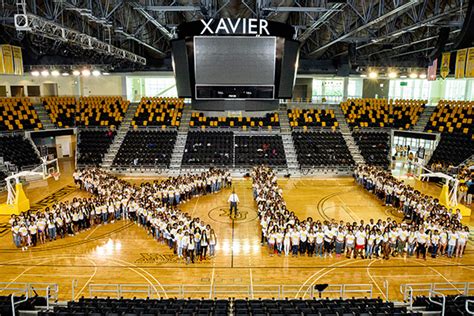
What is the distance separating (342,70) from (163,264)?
2862cm

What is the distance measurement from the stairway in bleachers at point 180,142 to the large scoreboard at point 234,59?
14589mm

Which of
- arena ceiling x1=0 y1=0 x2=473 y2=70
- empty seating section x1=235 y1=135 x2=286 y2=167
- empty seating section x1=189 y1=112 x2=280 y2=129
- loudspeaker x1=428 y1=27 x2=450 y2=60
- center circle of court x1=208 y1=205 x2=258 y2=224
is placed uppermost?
arena ceiling x1=0 y1=0 x2=473 y2=70

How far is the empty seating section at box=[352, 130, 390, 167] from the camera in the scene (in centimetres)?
3167

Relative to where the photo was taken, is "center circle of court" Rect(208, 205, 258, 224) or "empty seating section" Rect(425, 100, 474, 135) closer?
"center circle of court" Rect(208, 205, 258, 224)

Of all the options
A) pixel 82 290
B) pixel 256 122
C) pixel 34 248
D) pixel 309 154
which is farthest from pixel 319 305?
pixel 256 122

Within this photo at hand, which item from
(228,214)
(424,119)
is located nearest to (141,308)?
(228,214)

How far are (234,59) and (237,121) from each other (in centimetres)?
1958

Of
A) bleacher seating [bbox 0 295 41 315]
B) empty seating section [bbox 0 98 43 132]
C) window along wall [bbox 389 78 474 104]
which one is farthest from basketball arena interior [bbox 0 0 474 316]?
window along wall [bbox 389 78 474 104]

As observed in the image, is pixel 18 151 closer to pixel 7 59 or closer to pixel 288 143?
pixel 7 59

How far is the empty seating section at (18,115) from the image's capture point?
32.0 m

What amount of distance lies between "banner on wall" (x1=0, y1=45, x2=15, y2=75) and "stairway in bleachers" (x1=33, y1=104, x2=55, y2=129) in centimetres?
1515

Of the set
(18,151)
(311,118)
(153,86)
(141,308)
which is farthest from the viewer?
(153,86)

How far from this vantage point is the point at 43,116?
115ft

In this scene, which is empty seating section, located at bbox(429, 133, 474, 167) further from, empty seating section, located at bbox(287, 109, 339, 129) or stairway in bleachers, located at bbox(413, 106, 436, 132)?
empty seating section, located at bbox(287, 109, 339, 129)
